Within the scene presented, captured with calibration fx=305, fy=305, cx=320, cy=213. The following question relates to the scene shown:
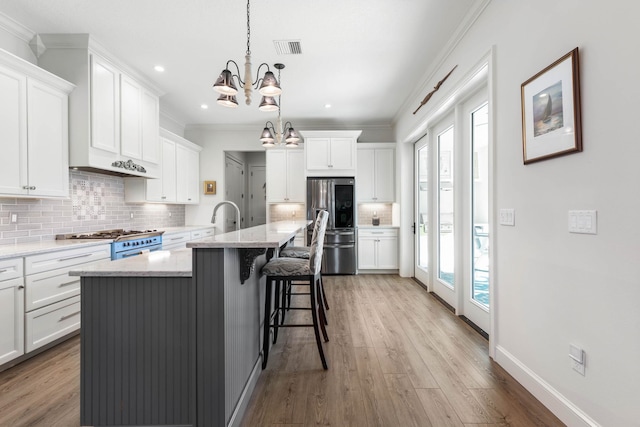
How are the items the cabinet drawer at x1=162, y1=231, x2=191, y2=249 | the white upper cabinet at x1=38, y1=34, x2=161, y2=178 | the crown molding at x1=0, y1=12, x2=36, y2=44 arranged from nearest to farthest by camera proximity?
the crown molding at x1=0, y1=12, x2=36, y2=44
the white upper cabinet at x1=38, y1=34, x2=161, y2=178
the cabinet drawer at x1=162, y1=231, x2=191, y2=249

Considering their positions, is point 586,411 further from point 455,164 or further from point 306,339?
point 455,164

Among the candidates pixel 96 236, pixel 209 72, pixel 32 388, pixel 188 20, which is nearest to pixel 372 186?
pixel 209 72

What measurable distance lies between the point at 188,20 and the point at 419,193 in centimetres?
377

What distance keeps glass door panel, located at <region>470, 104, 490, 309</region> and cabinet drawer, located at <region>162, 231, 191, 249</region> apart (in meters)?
3.78

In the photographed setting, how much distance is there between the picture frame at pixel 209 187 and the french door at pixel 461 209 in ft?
12.8

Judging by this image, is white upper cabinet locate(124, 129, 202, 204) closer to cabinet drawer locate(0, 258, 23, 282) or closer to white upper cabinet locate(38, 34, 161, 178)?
white upper cabinet locate(38, 34, 161, 178)

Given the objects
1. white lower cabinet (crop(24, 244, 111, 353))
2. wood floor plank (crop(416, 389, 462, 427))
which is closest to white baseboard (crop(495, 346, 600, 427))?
wood floor plank (crop(416, 389, 462, 427))

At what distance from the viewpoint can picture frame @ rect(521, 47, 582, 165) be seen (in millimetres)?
1507

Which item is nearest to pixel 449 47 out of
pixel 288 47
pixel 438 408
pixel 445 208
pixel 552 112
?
pixel 288 47

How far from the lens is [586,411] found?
1.47 m

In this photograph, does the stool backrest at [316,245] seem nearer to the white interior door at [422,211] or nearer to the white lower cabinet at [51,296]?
the white lower cabinet at [51,296]

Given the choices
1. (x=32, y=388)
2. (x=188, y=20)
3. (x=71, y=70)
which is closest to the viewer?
(x=32, y=388)

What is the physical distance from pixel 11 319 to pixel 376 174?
195 inches

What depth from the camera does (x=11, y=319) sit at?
7.13ft
